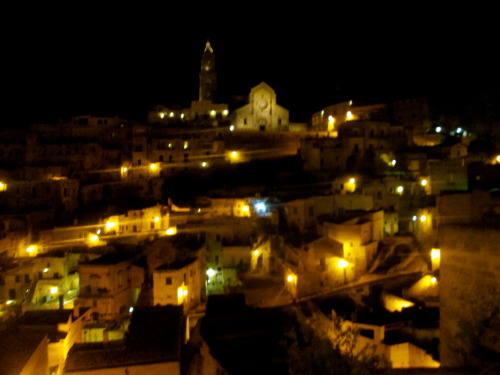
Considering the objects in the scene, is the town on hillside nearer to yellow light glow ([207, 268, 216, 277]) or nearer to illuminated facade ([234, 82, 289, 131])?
yellow light glow ([207, 268, 216, 277])

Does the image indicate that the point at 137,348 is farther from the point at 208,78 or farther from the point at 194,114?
the point at 208,78

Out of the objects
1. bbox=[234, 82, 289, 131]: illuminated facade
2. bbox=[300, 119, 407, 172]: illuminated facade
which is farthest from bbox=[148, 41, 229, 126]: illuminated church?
bbox=[300, 119, 407, 172]: illuminated facade

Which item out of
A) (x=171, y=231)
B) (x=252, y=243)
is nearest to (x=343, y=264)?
(x=252, y=243)

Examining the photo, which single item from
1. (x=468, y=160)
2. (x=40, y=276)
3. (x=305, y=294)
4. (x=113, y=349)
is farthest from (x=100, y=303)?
(x=468, y=160)

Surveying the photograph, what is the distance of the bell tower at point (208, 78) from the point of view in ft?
181

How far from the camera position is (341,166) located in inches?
1453

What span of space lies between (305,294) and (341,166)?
17.1m

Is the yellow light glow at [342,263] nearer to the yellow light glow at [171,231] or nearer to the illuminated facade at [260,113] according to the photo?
the yellow light glow at [171,231]

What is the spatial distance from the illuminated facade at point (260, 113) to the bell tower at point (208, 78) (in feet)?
32.1

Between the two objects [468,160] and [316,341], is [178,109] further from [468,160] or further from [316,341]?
[316,341]

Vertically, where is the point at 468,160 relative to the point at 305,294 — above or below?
above

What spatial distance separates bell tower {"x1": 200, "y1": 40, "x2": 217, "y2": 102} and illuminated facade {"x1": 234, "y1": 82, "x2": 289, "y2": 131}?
32.1 ft

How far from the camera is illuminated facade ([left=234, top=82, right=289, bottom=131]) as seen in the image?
46.4m

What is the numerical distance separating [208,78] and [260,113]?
485 inches
